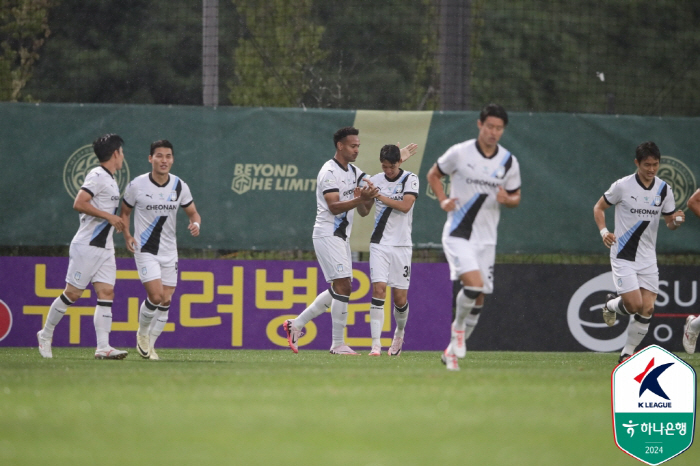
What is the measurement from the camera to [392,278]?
38.5 feet

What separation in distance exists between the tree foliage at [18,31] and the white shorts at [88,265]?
20.5 ft

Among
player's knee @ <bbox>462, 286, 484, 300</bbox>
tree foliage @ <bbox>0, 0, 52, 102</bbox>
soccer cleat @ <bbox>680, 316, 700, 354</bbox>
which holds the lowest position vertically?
soccer cleat @ <bbox>680, 316, 700, 354</bbox>

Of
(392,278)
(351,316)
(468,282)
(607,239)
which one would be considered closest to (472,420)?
(468,282)

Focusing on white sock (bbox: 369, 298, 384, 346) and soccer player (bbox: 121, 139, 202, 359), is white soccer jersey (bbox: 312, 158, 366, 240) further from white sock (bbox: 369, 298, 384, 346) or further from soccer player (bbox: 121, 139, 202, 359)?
soccer player (bbox: 121, 139, 202, 359)

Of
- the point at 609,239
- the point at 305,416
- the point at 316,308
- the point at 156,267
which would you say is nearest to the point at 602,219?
the point at 609,239

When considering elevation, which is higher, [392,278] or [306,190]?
[306,190]

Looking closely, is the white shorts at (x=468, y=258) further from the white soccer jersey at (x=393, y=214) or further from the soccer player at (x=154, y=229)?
the soccer player at (x=154, y=229)

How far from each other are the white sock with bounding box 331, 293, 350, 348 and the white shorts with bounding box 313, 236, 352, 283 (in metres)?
0.26

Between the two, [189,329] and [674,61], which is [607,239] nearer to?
[189,329]

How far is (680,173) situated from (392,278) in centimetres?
475

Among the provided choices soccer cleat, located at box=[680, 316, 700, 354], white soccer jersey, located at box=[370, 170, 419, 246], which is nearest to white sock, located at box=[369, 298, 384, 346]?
white soccer jersey, located at box=[370, 170, 419, 246]

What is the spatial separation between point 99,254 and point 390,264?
337 cm

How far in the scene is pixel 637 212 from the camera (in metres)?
10.8

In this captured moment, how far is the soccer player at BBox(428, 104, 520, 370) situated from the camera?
28.3ft
